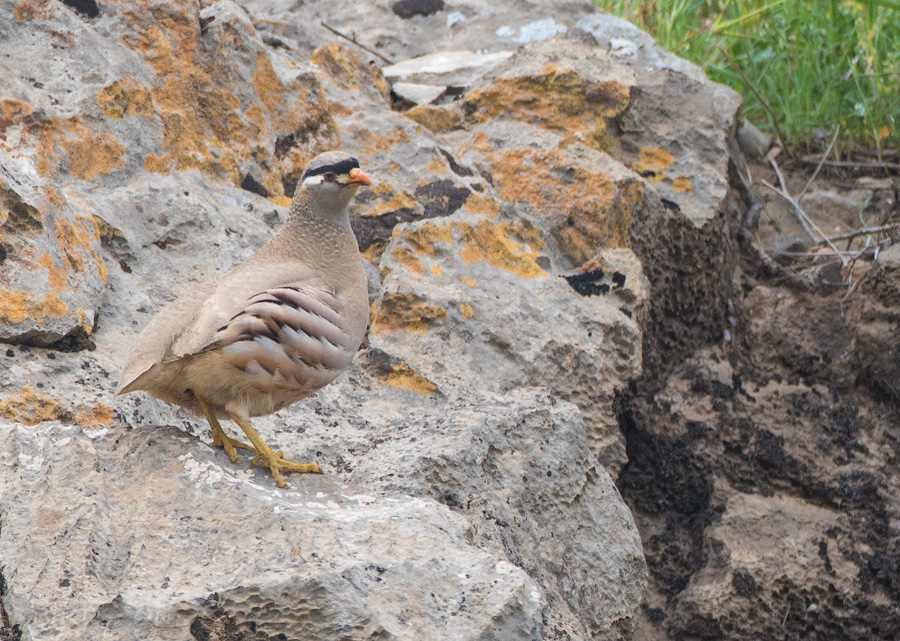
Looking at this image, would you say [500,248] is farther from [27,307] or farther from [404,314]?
[27,307]

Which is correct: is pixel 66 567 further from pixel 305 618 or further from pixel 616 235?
pixel 616 235

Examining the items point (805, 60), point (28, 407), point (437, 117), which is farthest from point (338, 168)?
point (805, 60)

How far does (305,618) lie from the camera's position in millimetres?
2650

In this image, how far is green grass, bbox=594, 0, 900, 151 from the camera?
7.19m

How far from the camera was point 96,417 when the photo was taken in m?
3.54

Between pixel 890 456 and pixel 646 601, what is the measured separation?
1.54 m

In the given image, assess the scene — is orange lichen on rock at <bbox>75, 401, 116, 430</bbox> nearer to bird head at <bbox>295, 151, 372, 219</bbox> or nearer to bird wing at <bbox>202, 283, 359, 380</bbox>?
bird wing at <bbox>202, 283, 359, 380</bbox>

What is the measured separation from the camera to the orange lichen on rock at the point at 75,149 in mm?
4434

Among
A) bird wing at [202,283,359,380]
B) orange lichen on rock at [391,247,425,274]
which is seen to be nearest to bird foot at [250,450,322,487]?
bird wing at [202,283,359,380]

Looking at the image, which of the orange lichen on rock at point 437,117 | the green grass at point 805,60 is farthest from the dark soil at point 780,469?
the orange lichen on rock at point 437,117

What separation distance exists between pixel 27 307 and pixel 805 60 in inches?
238

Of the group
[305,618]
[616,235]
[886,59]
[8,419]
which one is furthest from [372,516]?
[886,59]

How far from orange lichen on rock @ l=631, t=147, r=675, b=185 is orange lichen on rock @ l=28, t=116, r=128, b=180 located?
3.10m

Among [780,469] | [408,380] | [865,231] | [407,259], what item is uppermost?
[407,259]
